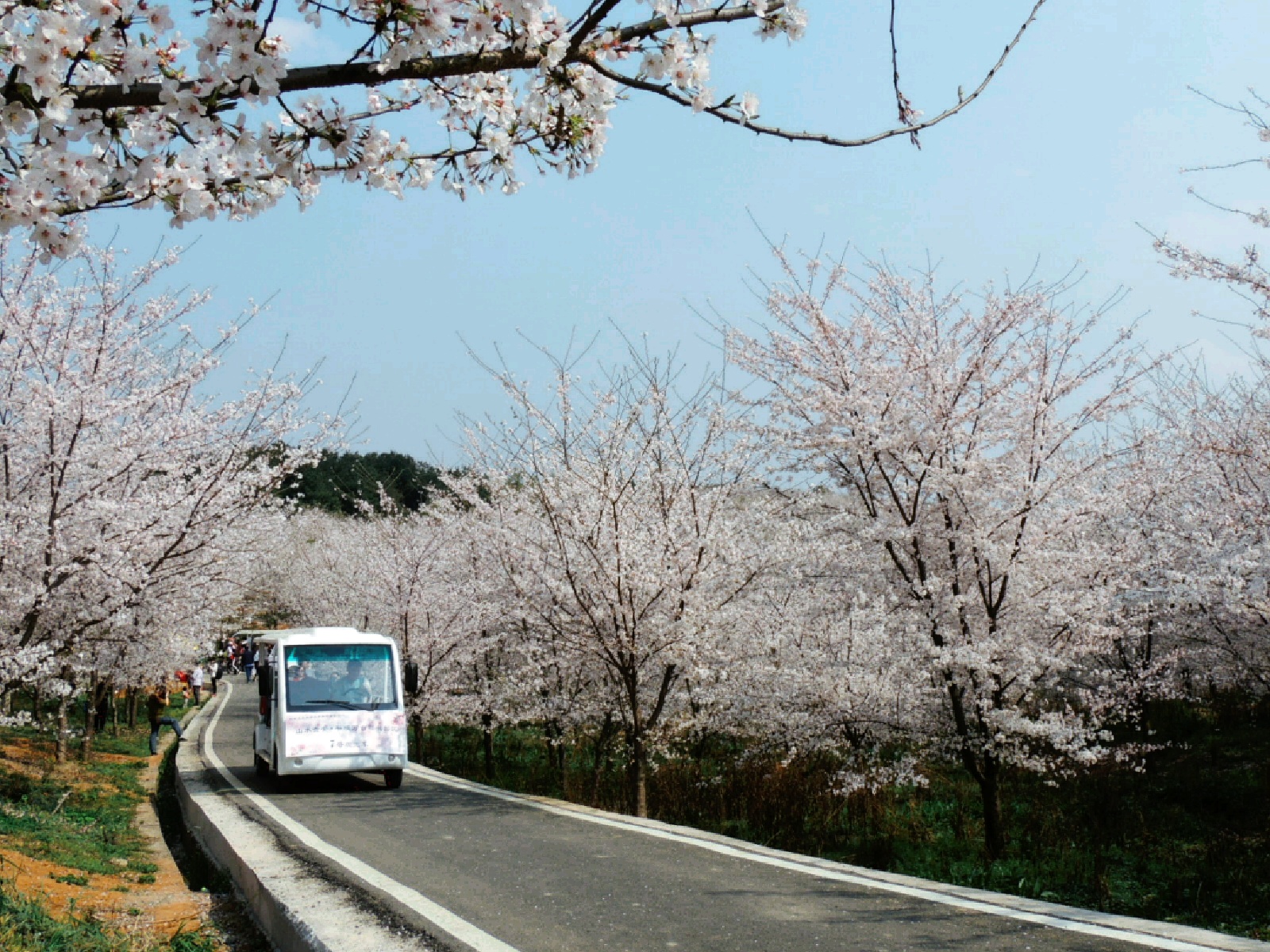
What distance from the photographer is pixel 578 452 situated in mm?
14656

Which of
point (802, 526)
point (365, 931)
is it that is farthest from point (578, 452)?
point (365, 931)

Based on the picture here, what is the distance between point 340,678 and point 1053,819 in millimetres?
10025

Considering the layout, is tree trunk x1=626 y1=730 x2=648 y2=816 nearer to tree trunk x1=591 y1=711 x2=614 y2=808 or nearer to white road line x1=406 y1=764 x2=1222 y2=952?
white road line x1=406 y1=764 x2=1222 y2=952

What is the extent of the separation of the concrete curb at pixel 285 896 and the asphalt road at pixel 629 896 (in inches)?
15.3

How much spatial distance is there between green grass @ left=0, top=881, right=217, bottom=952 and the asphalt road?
1235 millimetres

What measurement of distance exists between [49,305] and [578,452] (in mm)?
7062

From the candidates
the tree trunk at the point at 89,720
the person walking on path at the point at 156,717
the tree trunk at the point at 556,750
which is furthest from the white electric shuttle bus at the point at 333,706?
the person walking on path at the point at 156,717

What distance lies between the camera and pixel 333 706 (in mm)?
13906

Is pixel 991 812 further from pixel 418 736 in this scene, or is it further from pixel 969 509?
pixel 418 736

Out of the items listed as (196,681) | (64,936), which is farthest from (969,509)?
(196,681)

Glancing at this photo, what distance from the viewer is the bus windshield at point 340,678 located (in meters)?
13.9

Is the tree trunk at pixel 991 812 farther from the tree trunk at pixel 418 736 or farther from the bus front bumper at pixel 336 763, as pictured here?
the tree trunk at pixel 418 736

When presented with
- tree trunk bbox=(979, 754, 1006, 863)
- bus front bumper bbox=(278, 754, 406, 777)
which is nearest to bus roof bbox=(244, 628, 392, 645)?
bus front bumper bbox=(278, 754, 406, 777)

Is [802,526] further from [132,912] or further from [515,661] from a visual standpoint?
[515,661]
